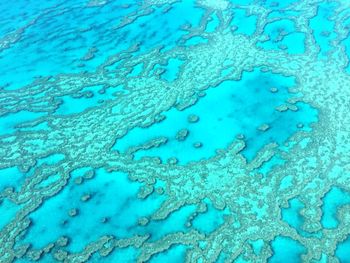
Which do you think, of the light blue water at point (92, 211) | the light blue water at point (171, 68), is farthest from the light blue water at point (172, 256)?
the light blue water at point (171, 68)

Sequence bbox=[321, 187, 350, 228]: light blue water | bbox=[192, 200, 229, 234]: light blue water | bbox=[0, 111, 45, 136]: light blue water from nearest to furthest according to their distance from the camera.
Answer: bbox=[321, 187, 350, 228]: light blue water < bbox=[192, 200, 229, 234]: light blue water < bbox=[0, 111, 45, 136]: light blue water

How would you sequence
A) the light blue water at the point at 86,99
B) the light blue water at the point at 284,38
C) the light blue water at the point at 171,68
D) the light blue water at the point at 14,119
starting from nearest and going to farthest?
the light blue water at the point at 14,119 → the light blue water at the point at 86,99 → the light blue water at the point at 171,68 → the light blue water at the point at 284,38

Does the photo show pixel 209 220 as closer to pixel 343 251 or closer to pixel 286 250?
pixel 286 250

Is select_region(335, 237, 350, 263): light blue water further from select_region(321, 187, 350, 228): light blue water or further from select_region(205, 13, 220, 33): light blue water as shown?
select_region(205, 13, 220, 33): light blue water

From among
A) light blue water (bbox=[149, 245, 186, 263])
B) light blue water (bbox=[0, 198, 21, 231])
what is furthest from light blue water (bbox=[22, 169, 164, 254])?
A: light blue water (bbox=[149, 245, 186, 263])

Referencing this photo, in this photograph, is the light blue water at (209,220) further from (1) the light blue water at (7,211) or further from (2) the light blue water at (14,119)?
(2) the light blue water at (14,119)

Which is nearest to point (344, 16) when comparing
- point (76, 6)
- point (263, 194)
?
point (263, 194)

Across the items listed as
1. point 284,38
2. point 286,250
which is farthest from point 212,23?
point 286,250
